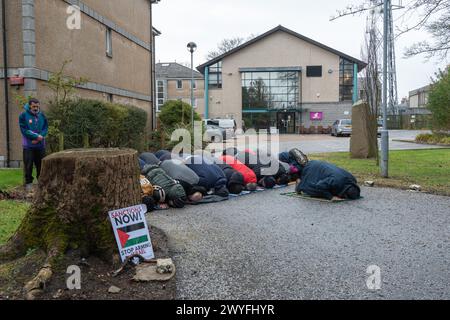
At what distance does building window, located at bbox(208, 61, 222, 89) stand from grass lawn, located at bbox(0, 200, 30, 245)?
4496 centimetres

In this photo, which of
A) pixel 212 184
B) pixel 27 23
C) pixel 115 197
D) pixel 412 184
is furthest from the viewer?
pixel 27 23

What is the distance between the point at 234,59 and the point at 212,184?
43.3m

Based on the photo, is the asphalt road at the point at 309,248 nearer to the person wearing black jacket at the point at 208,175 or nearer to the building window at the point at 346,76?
the person wearing black jacket at the point at 208,175

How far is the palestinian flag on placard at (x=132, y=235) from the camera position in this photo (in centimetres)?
455

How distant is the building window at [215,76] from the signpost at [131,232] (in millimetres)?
47916

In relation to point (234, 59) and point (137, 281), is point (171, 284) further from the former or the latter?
point (234, 59)

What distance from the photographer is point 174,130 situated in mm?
21125

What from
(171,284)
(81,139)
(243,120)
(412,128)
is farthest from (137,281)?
(412,128)

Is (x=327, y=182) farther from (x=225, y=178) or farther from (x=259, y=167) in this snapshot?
(x=259, y=167)

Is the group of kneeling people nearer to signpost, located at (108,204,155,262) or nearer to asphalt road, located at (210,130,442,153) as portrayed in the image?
signpost, located at (108,204,155,262)

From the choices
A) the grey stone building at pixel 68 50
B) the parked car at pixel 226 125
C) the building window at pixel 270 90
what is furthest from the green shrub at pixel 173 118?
the building window at pixel 270 90

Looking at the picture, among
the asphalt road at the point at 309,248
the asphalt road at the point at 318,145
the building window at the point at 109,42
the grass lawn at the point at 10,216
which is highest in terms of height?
the building window at the point at 109,42

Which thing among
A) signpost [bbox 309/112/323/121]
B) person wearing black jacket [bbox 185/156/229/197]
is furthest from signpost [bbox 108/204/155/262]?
signpost [bbox 309/112/323/121]

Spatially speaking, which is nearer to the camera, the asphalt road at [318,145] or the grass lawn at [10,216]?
the grass lawn at [10,216]
